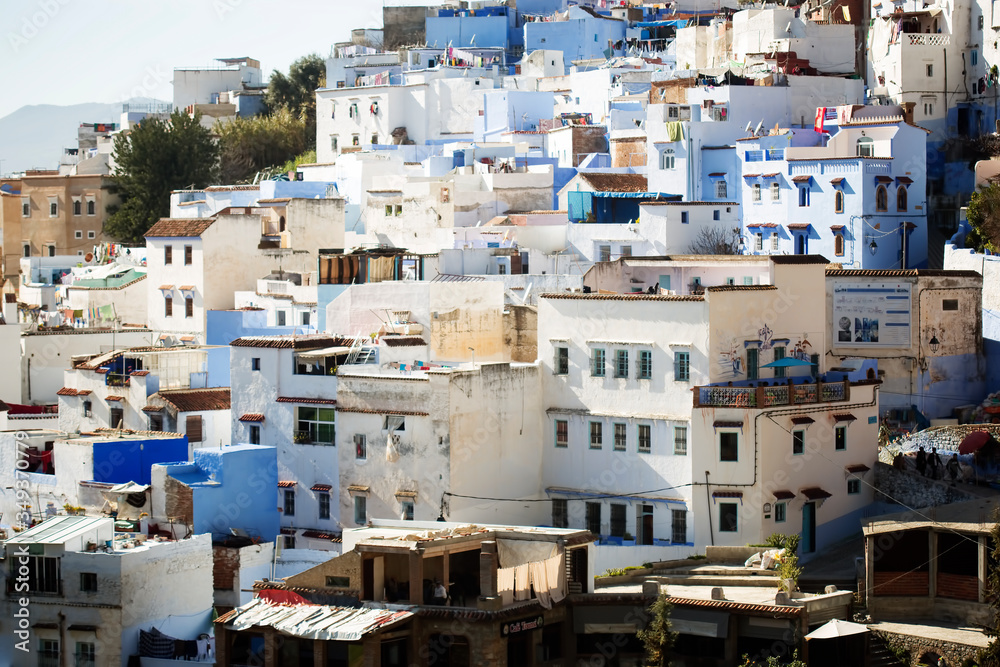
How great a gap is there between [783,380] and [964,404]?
765 centimetres

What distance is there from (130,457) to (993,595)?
1631 cm

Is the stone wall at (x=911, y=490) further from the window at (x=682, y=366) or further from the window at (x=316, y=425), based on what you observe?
the window at (x=316, y=425)

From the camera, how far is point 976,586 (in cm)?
2634

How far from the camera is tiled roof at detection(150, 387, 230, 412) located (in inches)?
1369

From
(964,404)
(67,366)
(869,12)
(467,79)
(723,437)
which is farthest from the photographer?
(467,79)

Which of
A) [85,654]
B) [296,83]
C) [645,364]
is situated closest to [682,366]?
[645,364]

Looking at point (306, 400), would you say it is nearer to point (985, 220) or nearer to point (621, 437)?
point (621, 437)

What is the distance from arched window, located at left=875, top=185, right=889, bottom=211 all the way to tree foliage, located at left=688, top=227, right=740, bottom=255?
391 centimetres

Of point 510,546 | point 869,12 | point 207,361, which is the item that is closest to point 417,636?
point 510,546

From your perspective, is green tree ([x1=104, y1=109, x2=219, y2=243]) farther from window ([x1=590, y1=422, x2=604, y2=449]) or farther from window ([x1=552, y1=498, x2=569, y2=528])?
window ([x1=590, y1=422, x2=604, y2=449])

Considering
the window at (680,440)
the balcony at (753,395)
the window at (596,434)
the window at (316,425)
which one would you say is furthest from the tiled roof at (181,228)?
the balcony at (753,395)

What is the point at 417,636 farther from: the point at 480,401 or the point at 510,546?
the point at 480,401

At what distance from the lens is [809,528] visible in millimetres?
29797

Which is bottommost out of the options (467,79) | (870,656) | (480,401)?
(870,656)
